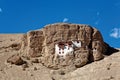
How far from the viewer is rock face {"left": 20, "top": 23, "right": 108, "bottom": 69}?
45156 millimetres

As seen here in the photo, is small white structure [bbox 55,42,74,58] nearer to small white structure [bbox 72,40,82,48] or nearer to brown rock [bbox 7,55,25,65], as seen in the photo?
small white structure [bbox 72,40,82,48]

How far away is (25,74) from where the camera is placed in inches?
1767

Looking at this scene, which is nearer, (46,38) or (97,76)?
(97,76)

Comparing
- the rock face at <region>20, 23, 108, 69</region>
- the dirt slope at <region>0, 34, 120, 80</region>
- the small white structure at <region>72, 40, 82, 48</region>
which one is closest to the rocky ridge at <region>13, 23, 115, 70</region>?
the rock face at <region>20, 23, 108, 69</region>

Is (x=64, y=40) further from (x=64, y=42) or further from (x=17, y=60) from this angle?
(x=17, y=60)

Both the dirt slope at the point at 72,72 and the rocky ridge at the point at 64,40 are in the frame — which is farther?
the rocky ridge at the point at 64,40

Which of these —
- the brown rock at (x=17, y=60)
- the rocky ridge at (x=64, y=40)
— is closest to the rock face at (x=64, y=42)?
the rocky ridge at (x=64, y=40)

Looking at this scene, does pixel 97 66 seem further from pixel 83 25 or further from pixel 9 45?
pixel 9 45

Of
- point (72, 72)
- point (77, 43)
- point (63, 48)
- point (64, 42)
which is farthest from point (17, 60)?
Answer: point (77, 43)

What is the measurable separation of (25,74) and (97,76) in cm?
769

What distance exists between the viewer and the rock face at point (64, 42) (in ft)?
148

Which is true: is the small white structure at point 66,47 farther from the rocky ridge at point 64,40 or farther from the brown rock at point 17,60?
the brown rock at point 17,60

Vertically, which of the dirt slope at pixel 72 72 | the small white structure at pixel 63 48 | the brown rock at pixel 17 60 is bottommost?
the dirt slope at pixel 72 72

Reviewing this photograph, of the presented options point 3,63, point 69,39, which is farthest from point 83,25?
point 3,63
